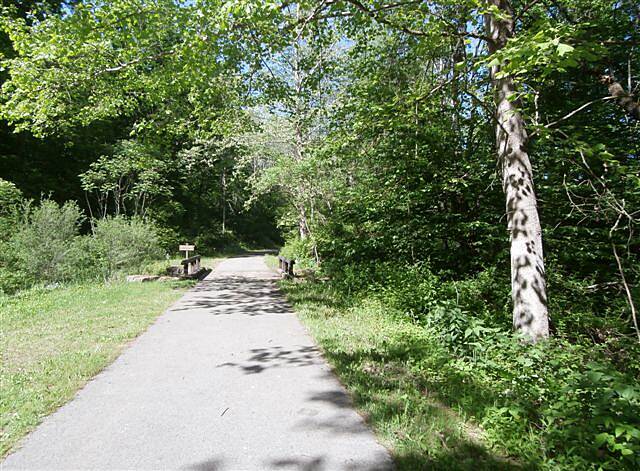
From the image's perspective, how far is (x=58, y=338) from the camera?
237 inches

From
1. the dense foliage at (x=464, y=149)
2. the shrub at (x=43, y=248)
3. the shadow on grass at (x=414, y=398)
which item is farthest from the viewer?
the shrub at (x=43, y=248)

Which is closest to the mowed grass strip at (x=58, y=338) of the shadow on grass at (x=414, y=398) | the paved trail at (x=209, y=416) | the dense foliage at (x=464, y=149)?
the paved trail at (x=209, y=416)

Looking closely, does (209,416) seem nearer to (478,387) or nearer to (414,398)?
(414,398)

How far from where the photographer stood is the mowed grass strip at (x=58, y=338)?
146 inches

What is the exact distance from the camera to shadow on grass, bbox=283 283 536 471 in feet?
9.33

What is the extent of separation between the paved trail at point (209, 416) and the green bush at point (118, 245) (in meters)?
8.37

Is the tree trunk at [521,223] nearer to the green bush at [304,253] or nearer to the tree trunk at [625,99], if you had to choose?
the tree trunk at [625,99]

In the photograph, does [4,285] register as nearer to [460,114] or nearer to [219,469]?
[219,469]

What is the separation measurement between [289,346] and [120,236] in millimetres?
10229

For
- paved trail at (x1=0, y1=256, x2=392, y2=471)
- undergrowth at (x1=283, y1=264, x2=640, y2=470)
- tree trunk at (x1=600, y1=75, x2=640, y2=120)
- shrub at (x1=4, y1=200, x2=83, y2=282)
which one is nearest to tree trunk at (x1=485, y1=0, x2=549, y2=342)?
undergrowth at (x1=283, y1=264, x2=640, y2=470)

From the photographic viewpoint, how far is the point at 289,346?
5.82m

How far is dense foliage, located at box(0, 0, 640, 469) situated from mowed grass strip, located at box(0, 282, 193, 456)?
3.31 m

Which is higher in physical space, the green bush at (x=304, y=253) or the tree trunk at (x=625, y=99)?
the tree trunk at (x=625, y=99)

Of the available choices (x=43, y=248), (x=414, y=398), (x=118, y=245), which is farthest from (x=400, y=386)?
(x=118, y=245)
